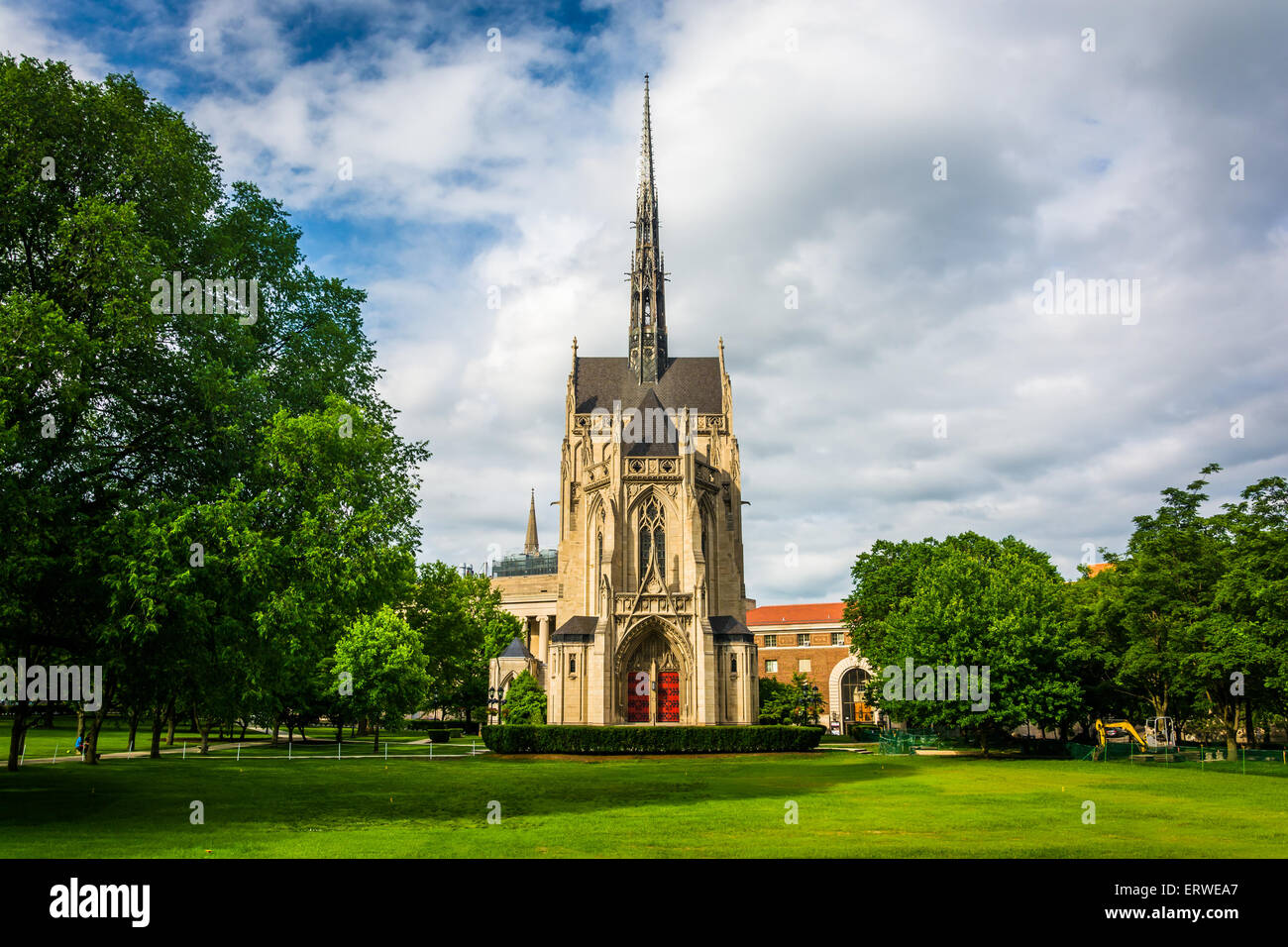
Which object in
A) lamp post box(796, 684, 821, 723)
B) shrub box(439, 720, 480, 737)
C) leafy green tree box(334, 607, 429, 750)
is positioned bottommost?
shrub box(439, 720, 480, 737)

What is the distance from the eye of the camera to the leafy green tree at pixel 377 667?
155 feet

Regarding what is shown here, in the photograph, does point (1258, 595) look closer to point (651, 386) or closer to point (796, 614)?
point (651, 386)

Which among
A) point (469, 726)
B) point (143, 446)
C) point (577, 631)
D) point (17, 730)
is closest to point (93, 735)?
point (17, 730)

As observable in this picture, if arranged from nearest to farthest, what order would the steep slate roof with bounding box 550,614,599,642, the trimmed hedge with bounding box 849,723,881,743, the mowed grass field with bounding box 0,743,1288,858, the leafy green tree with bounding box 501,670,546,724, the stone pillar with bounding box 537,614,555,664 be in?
the mowed grass field with bounding box 0,743,1288,858 < the steep slate roof with bounding box 550,614,599,642 < the leafy green tree with bounding box 501,670,546,724 < the trimmed hedge with bounding box 849,723,881,743 < the stone pillar with bounding box 537,614,555,664

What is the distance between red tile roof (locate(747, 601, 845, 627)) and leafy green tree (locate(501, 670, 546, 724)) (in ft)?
125

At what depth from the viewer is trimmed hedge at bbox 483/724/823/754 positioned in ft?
146

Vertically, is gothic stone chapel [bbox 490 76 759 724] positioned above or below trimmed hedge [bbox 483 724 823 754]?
above

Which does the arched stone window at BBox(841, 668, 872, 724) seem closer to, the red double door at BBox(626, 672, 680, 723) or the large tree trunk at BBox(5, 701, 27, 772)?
the red double door at BBox(626, 672, 680, 723)

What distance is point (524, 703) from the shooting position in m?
62.8

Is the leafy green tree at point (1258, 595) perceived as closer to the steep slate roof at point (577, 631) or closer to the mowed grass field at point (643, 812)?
the mowed grass field at point (643, 812)

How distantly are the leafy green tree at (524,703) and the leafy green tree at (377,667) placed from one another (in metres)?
13.3

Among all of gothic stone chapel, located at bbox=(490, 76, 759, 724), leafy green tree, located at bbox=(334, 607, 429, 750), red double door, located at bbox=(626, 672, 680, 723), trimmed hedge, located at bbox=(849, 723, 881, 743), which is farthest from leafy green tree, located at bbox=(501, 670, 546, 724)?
trimmed hedge, located at bbox=(849, 723, 881, 743)
